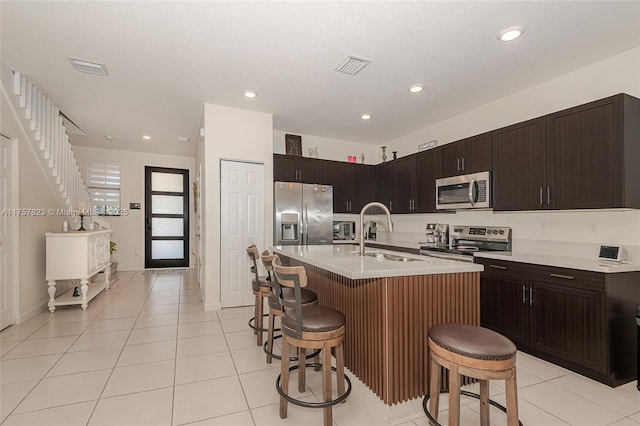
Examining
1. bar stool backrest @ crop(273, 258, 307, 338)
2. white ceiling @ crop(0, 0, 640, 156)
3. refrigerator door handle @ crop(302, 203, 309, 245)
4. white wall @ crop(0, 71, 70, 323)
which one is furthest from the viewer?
refrigerator door handle @ crop(302, 203, 309, 245)

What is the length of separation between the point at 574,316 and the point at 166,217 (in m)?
8.08

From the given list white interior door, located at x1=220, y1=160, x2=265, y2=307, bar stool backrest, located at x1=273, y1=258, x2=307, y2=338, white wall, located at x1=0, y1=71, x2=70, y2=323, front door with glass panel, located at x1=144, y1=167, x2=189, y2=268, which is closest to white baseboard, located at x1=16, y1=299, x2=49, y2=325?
white wall, located at x1=0, y1=71, x2=70, y2=323

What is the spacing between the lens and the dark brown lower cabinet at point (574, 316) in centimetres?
238

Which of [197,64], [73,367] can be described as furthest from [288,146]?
[73,367]

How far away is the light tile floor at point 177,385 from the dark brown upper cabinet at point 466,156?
7.18 ft

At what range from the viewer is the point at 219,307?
4.35 m

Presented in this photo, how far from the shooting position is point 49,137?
430 cm

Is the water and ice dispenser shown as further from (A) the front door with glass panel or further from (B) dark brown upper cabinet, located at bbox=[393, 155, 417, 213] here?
(A) the front door with glass panel

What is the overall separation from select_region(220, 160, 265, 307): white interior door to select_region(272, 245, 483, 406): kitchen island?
103 inches

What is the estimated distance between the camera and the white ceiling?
7.69 ft

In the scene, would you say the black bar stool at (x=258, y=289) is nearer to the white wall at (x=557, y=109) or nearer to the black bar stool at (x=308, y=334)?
the black bar stool at (x=308, y=334)

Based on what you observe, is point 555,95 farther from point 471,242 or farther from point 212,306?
point 212,306

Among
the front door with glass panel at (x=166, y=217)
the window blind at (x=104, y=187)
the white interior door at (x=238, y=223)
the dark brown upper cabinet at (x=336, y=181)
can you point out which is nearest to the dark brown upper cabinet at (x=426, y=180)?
the dark brown upper cabinet at (x=336, y=181)

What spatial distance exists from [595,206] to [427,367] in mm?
2174
